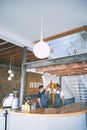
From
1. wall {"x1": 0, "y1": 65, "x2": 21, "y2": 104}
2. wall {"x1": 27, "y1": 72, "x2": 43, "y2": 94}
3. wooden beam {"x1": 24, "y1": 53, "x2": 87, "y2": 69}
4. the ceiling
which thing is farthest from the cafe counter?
wall {"x1": 27, "y1": 72, "x2": 43, "y2": 94}

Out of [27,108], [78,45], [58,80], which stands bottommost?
[27,108]

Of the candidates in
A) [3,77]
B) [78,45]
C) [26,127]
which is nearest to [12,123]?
[26,127]

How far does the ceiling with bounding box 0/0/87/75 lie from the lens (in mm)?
2643

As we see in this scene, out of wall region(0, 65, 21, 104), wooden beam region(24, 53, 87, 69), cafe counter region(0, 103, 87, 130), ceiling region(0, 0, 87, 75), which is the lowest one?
cafe counter region(0, 103, 87, 130)

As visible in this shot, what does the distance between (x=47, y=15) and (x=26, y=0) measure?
66 centimetres

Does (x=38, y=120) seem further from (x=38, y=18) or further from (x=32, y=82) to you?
(x=32, y=82)

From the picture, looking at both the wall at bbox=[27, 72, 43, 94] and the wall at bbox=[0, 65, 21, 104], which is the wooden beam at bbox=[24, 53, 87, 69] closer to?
the wall at bbox=[0, 65, 21, 104]

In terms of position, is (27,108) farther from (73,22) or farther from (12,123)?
(73,22)

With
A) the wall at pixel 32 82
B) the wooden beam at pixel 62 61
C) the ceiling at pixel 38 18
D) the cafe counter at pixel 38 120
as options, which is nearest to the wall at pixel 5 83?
the wall at pixel 32 82

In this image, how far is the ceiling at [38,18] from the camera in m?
2.64

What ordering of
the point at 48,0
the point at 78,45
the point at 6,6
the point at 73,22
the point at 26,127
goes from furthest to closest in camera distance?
the point at 78,45
the point at 73,22
the point at 26,127
the point at 6,6
the point at 48,0

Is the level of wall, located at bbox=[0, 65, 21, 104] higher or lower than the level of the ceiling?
lower

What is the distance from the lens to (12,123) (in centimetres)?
317

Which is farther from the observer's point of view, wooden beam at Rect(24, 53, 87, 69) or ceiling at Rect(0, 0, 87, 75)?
wooden beam at Rect(24, 53, 87, 69)
